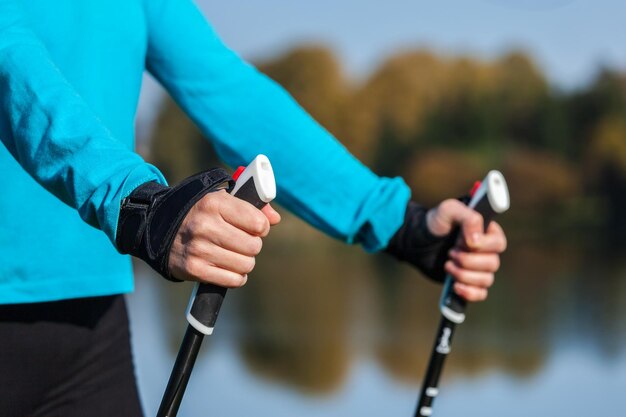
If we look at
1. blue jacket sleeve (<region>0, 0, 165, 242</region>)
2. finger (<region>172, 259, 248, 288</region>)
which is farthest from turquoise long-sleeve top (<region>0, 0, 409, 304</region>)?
finger (<region>172, 259, 248, 288</region>)

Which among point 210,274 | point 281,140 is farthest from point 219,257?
point 281,140

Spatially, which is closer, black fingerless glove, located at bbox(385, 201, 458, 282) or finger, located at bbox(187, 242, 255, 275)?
finger, located at bbox(187, 242, 255, 275)

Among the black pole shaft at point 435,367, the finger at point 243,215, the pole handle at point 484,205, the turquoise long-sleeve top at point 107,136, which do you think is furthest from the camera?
the black pole shaft at point 435,367

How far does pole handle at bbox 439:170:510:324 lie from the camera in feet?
6.02

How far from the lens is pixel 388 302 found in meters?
29.5

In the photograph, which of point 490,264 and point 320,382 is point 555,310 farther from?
point 490,264

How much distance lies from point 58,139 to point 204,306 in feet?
1.05

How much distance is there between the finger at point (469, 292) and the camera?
6.33ft

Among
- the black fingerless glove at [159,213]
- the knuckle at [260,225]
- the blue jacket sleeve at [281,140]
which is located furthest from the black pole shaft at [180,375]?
the blue jacket sleeve at [281,140]

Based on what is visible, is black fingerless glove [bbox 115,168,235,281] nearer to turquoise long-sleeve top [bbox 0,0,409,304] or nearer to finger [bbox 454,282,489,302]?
turquoise long-sleeve top [bbox 0,0,409,304]

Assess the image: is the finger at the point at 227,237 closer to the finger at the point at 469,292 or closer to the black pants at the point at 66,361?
the black pants at the point at 66,361

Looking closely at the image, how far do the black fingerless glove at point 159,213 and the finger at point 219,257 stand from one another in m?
0.04

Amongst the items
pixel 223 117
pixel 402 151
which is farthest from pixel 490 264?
pixel 402 151

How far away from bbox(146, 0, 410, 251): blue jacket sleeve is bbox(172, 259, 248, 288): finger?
2.30 ft
